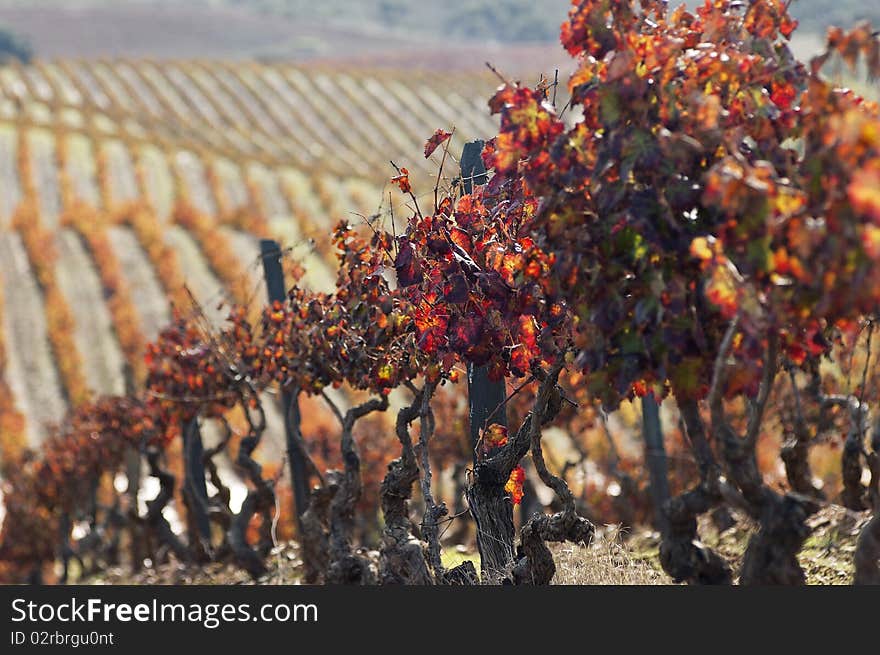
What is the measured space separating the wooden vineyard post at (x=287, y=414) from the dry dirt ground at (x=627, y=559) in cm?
64

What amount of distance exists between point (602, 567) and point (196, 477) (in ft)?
24.8

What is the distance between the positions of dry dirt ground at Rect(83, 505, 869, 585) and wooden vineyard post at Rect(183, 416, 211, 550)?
0.50 m

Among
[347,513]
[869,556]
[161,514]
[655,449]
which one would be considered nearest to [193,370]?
[347,513]

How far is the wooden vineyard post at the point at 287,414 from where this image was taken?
40.0ft

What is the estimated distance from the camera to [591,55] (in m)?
6.46

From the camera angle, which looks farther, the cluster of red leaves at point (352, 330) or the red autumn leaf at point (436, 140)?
the cluster of red leaves at point (352, 330)

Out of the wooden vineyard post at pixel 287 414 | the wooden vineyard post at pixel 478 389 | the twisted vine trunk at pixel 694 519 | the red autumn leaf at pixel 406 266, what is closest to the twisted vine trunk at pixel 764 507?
the twisted vine trunk at pixel 694 519

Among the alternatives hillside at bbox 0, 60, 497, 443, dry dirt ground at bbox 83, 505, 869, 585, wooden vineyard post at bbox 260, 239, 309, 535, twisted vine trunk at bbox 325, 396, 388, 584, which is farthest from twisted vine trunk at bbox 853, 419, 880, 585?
wooden vineyard post at bbox 260, 239, 309, 535

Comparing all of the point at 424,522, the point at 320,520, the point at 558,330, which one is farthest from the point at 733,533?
the point at 558,330

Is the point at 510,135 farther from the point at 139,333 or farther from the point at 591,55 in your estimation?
the point at 139,333

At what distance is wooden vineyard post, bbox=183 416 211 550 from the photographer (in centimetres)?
1480

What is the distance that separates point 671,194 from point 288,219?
4369cm

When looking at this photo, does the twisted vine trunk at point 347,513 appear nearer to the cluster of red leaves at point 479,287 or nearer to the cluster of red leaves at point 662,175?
the cluster of red leaves at point 479,287

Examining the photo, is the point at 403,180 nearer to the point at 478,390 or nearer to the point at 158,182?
the point at 478,390
